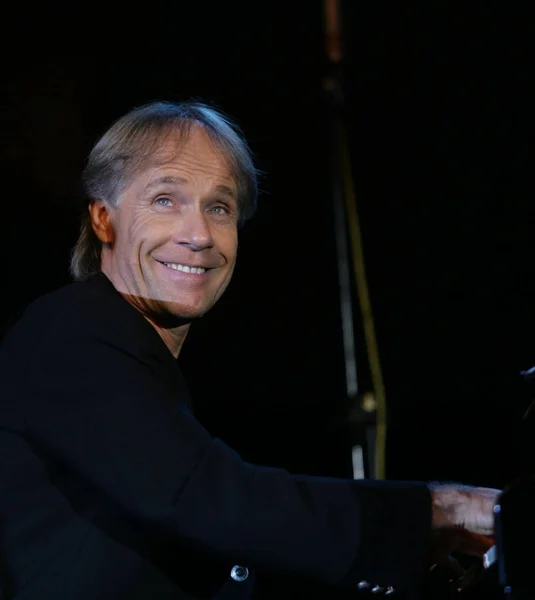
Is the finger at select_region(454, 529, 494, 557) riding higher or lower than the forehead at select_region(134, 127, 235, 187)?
lower

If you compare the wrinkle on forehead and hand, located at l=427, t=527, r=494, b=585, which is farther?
the wrinkle on forehead

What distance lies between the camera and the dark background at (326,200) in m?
2.66

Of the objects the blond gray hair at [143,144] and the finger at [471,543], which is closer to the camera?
the finger at [471,543]

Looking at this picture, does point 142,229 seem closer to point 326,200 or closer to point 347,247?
point 347,247

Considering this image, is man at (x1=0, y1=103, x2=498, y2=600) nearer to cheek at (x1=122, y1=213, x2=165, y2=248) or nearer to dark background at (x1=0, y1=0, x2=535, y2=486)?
cheek at (x1=122, y1=213, x2=165, y2=248)

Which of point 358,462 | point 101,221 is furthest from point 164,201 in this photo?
point 358,462

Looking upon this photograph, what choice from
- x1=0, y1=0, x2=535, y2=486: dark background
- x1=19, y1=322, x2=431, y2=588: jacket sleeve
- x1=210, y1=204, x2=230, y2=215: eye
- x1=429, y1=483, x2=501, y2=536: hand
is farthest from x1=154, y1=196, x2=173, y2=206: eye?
x1=0, y1=0, x2=535, y2=486: dark background

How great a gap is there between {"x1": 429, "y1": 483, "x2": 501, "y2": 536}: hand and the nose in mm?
686

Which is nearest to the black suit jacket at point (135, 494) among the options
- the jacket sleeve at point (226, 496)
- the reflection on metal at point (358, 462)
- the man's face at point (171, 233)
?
the jacket sleeve at point (226, 496)

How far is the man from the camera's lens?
1.12 meters

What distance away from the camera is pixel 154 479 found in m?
1.13

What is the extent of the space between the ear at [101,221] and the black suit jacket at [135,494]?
0.32m

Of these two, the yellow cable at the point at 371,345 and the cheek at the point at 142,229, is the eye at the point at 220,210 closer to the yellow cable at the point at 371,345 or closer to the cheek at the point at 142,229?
the cheek at the point at 142,229

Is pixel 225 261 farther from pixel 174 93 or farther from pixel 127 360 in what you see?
pixel 174 93
